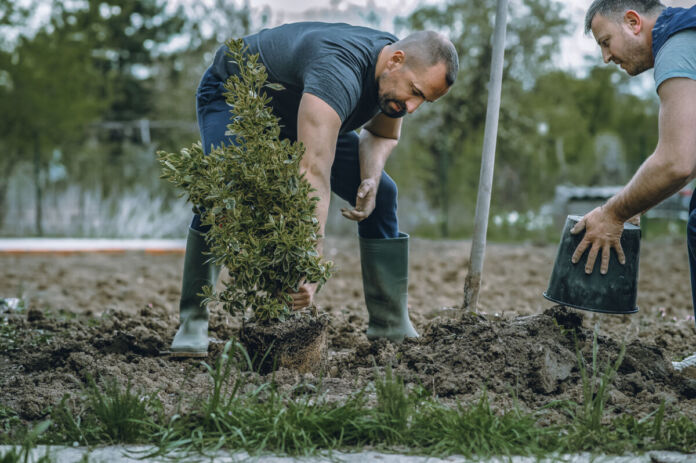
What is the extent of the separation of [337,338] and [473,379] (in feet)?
3.66

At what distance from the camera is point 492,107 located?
3.16 metres

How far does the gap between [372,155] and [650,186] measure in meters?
1.31

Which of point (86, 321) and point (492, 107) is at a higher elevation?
point (492, 107)

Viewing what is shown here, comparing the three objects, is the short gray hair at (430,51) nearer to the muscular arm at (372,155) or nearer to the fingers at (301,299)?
the muscular arm at (372,155)

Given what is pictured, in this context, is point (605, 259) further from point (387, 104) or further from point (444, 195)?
A: point (444, 195)

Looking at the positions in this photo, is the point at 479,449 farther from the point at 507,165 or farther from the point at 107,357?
the point at 507,165

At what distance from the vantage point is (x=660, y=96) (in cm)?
244

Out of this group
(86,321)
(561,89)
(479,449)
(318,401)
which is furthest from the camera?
(561,89)

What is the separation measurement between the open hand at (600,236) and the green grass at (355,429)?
29.3 inches

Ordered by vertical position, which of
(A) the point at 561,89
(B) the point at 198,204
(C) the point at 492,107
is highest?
(A) the point at 561,89

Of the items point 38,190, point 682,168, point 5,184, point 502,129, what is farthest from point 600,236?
point 502,129

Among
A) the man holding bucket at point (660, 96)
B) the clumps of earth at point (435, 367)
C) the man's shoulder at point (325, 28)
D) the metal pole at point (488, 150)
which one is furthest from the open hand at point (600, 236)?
the man's shoulder at point (325, 28)

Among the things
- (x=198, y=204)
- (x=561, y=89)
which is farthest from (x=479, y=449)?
(x=561, y=89)

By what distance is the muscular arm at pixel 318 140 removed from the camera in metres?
2.62
